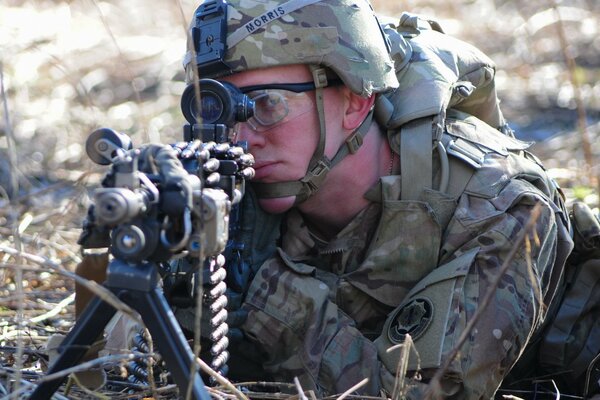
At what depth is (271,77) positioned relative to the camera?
387cm

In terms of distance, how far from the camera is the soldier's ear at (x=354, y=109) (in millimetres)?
4031

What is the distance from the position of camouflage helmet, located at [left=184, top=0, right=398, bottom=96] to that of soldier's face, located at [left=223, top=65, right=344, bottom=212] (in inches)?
2.3

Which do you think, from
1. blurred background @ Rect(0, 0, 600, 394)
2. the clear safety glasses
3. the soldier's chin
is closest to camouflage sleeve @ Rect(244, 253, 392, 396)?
the soldier's chin

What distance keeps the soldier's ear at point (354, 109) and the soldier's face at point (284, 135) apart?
15 centimetres

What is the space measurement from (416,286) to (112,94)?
6141mm

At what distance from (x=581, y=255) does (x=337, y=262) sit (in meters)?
1.07

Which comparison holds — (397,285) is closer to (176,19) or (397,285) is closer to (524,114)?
(524,114)

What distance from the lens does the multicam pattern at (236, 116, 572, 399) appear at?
3.58 m

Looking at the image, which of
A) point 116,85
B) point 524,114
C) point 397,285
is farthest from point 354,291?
point 116,85

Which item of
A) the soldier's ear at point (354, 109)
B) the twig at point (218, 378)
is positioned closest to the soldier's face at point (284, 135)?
the soldier's ear at point (354, 109)

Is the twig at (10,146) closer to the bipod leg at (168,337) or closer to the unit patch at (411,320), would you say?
the bipod leg at (168,337)

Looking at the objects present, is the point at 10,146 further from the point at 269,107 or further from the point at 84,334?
Result: the point at 269,107

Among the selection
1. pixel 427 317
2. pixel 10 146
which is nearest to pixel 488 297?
pixel 427 317

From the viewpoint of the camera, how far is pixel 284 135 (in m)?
3.86
